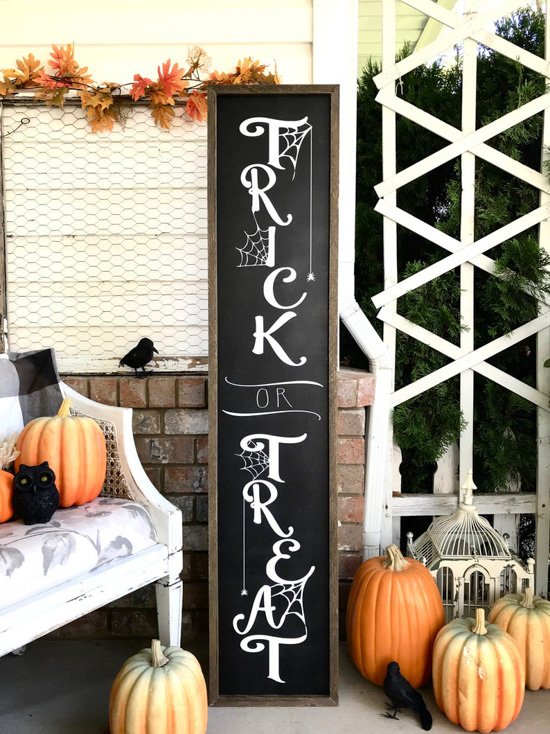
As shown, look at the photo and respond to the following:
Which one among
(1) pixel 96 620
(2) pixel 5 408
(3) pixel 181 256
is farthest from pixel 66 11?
(1) pixel 96 620

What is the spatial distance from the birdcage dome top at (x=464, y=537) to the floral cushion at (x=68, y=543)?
3.29ft

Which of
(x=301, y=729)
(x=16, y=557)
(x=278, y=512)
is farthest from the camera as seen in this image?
(x=278, y=512)

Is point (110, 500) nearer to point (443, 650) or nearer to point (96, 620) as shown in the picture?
point (96, 620)

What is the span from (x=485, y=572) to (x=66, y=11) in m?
2.38

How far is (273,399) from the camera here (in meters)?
1.80

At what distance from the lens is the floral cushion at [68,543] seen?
4.40 ft

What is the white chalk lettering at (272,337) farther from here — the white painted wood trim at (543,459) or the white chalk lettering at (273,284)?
the white painted wood trim at (543,459)

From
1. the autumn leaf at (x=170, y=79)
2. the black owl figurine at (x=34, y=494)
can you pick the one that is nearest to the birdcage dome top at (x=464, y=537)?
the black owl figurine at (x=34, y=494)

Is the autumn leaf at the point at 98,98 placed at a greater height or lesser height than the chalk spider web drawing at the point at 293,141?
greater

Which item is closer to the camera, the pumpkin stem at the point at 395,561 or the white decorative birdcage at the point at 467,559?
the pumpkin stem at the point at 395,561

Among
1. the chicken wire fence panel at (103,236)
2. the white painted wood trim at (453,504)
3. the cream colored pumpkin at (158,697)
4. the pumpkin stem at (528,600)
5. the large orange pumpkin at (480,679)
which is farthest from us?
the white painted wood trim at (453,504)

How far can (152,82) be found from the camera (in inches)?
81.6

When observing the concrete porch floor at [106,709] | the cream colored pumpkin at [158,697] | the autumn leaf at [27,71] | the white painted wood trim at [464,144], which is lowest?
the concrete porch floor at [106,709]

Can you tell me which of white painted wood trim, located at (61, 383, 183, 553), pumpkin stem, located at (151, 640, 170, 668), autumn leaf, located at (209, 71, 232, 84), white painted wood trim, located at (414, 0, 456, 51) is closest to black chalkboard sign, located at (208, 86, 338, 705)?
white painted wood trim, located at (61, 383, 183, 553)
